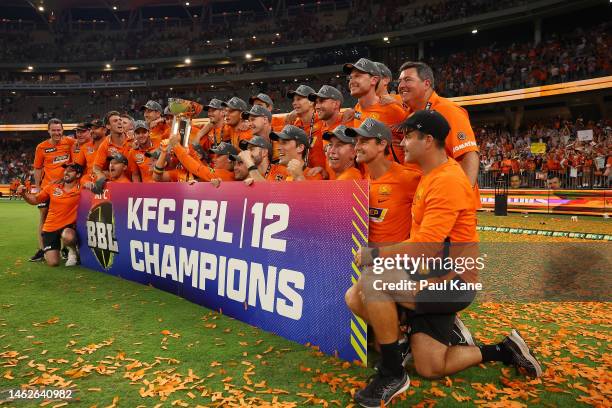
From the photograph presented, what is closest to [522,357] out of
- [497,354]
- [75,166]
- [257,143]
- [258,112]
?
[497,354]

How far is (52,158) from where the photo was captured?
8.05 m

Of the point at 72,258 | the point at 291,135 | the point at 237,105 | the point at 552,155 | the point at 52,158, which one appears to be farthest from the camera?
the point at 552,155

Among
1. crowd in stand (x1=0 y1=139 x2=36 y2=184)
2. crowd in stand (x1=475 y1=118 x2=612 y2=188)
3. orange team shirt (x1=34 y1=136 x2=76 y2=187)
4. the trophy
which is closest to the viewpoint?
the trophy

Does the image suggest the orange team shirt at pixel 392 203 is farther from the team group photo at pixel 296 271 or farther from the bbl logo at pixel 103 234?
the bbl logo at pixel 103 234

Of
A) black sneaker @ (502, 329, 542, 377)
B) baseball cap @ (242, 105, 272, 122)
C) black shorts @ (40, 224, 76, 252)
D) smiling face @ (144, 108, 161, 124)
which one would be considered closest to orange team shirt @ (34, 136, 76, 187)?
black shorts @ (40, 224, 76, 252)

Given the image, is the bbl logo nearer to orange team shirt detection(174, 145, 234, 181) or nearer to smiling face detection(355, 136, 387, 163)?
orange team shirt detection(174, 145, 234, 181)

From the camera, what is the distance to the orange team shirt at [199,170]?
5520 millimetres

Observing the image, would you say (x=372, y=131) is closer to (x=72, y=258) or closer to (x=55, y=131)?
(x=72, y=258)

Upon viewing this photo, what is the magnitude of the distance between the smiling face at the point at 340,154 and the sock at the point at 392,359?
170 centimetres

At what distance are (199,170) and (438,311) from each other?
3743 millimetres

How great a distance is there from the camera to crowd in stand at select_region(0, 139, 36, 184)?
116 feet

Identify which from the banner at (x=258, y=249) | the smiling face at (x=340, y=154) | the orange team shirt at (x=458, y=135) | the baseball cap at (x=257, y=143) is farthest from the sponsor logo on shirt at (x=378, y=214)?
the baseball cap at (x=257, y=143)

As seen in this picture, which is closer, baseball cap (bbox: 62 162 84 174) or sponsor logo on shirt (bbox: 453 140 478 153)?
sponsor logo on shirt (bbox: 453 140 478 153)

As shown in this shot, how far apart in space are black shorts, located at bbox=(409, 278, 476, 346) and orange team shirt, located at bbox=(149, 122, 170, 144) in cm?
576
